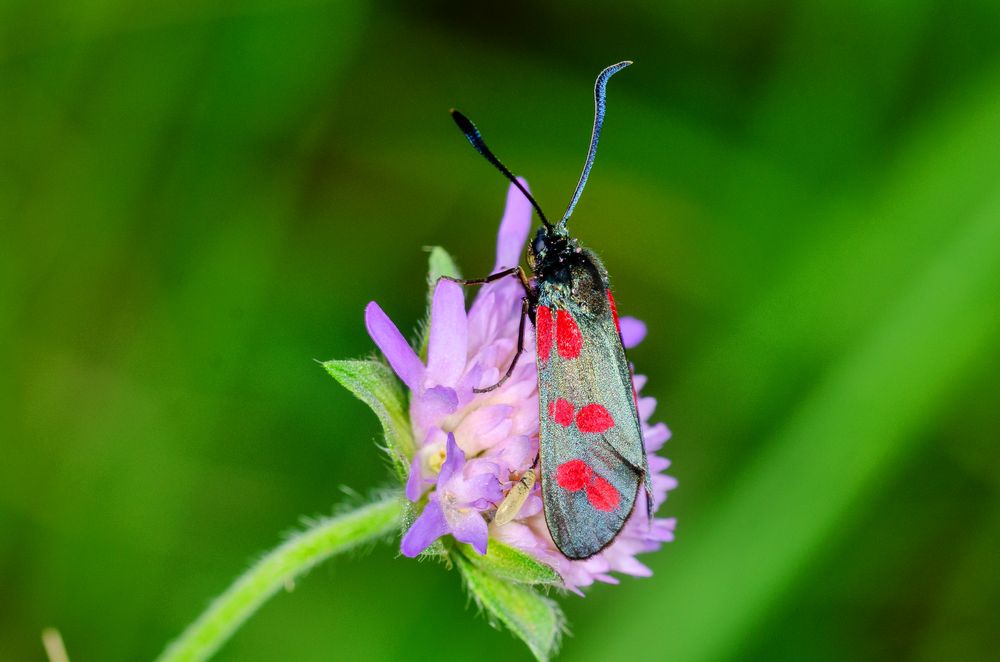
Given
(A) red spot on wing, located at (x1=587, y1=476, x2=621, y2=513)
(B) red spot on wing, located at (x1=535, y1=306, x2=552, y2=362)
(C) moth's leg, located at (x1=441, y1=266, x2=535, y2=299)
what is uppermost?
(C) moth's leg, located at (x1=441, y1=266, x2=535, y2=299)

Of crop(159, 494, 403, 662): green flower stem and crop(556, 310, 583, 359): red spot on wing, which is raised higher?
crop(556, 310, 583, 359): red spot on wing

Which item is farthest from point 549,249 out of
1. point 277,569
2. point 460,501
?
point 277,569

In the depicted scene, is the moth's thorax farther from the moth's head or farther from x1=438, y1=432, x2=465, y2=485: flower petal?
x1=438, y1=432, x2=465, y2=485: flower petal

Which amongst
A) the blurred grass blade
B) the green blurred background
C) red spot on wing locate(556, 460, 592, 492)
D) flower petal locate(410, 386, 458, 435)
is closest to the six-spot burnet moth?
red spot on wing locate(556, 460, 592, 492)

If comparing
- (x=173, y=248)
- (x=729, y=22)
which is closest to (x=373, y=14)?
(x=173, y=248)

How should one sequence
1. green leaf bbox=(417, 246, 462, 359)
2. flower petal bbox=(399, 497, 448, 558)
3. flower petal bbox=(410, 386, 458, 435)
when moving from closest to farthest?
flower petal bbox=(399, 497, 448, 558) < flower petal bbox=(410, 386, 458, 435) < green leaf bbox=(417, 246, 462, 359)
